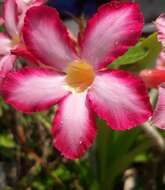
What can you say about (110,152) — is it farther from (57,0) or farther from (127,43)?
(57,0)

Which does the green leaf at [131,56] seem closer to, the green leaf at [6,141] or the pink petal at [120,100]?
the pink petal at [120,100]

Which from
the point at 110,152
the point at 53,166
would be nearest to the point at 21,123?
the point at 53,166

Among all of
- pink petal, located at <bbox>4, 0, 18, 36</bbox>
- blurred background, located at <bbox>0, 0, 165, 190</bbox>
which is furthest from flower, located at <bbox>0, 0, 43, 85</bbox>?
blurred background, located at <bbox>0, 0, 165, 190</bbox>

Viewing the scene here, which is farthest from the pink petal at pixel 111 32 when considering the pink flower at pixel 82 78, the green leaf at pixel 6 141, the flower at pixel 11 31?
the green leaf at pixel 6 141

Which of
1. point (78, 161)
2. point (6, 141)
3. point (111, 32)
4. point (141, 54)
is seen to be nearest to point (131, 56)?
point (141, 54)

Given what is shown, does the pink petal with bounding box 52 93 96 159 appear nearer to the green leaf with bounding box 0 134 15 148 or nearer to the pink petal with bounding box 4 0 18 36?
the pink petal with bounding box 4 0 18 36

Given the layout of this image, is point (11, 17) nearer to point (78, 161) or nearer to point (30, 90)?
point (30, 90)
